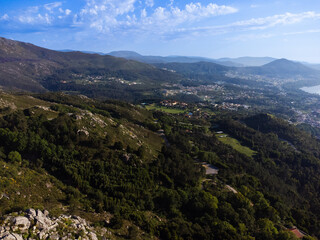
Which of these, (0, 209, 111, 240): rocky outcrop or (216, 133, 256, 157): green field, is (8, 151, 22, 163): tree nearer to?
(0, 209, 111, 240): rocky outcrop

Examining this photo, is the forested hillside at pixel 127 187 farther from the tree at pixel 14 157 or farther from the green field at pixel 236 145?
the green field at pixel 236 145

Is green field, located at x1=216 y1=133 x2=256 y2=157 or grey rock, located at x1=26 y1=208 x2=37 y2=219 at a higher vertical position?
grey rock, located at x1=26 y1=208 x2=37 y2=219

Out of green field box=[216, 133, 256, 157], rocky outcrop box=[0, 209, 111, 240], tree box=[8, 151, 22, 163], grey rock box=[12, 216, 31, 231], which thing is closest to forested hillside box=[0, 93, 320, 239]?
tree box=[8, 151, 22, 163]

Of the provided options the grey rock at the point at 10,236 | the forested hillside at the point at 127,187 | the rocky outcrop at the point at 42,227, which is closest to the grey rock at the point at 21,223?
the rocky outcrop at the point at 42,227

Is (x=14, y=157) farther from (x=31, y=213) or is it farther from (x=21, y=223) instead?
(x=21, y=223)

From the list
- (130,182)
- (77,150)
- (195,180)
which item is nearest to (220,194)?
(195,180)

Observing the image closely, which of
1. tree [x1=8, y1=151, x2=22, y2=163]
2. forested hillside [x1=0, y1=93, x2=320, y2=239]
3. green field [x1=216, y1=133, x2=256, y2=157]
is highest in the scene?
tree [x1=8, y1=151, x2=22, y2=163]

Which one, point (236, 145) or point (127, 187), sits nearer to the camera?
point (127, 187)

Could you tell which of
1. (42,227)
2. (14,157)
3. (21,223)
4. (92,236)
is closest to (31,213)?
(21,223)

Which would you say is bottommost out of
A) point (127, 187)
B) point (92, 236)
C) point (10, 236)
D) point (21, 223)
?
point (127, 187)
